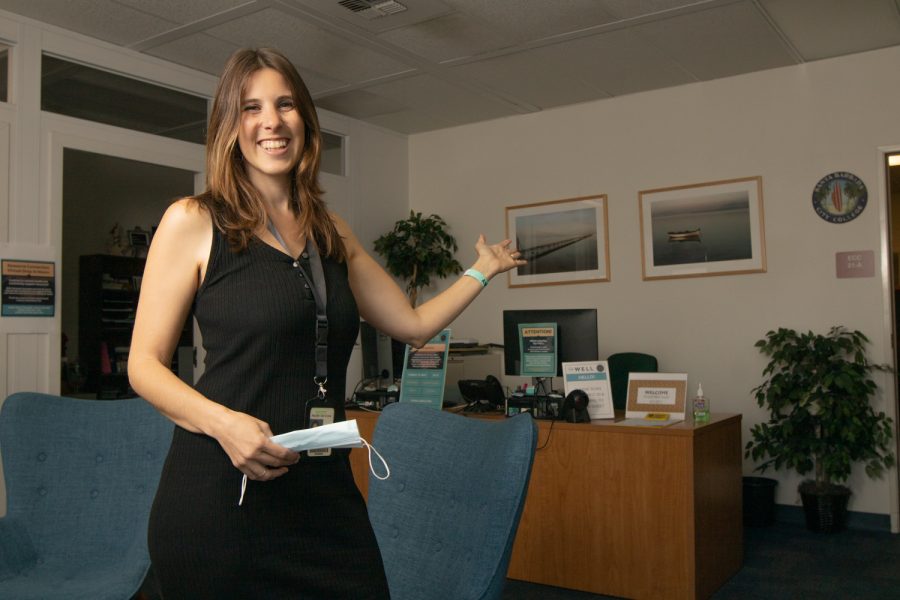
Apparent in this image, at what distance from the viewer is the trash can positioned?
201 inches

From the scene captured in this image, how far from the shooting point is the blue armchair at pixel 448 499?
1.80m

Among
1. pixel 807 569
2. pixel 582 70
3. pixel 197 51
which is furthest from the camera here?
pixel 582 70

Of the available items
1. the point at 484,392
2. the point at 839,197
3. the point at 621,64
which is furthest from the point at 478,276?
the point at 839,197

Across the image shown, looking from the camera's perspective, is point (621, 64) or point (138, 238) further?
point (138, 238)

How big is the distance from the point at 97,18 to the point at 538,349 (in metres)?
2.96

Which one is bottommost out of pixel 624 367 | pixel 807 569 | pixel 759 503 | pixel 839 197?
pixel 807 569

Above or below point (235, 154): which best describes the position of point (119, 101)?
above

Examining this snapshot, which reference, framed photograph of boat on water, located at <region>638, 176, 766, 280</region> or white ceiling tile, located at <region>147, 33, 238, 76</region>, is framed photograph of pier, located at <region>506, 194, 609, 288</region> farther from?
white ceiling tile, located at <region>147, 33, 238, 76</region>

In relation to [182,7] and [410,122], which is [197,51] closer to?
[182,7]

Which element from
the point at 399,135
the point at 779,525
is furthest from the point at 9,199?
the point at 779,525

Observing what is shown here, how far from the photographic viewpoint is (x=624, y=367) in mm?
5379

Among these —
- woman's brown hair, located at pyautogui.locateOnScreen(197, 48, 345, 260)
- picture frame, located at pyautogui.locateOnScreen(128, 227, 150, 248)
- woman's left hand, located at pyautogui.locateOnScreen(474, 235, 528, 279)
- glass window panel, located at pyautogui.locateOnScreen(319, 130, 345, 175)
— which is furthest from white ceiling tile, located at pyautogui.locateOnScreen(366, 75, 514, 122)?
woman's brown hair, located at pyautogui.locateOnScreen(197, 48, 345, 260)

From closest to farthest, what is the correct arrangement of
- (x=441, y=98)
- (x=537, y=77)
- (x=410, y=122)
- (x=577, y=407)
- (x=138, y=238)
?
(x=577, y=407) < (x=537, y=77) < (x=441, y=98) < (x=410, y=122) < (x=138, y=238)

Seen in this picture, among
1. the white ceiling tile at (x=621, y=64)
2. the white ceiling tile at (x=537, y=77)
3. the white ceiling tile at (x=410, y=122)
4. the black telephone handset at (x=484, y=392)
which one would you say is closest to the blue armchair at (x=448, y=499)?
the black telephone handset at (x=484, y=392)
